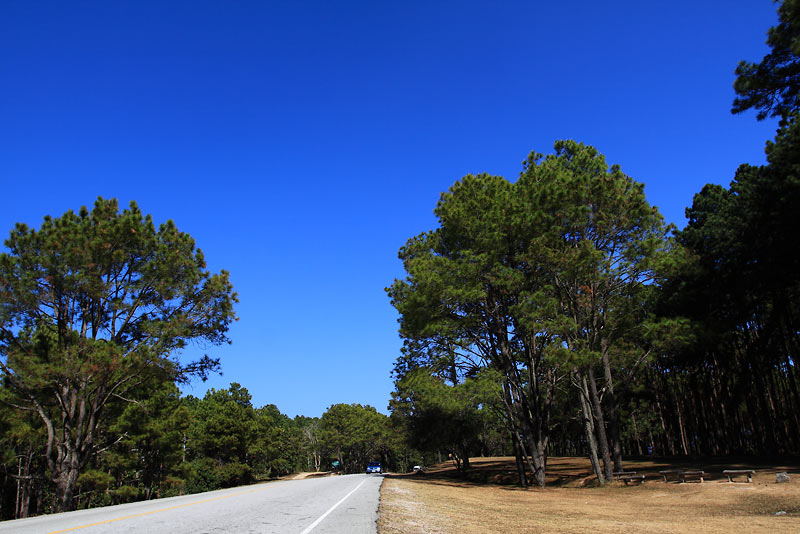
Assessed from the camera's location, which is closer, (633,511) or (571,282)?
(633,511)

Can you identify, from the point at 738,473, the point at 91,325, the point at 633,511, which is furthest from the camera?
the point at 91,325

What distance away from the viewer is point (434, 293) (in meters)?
24.6

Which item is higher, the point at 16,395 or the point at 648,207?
the point at 648,207

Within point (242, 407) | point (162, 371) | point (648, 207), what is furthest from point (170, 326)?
point (242, 407)

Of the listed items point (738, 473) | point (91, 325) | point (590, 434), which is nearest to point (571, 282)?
point (590, 434)

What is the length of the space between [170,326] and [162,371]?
89.3 inches

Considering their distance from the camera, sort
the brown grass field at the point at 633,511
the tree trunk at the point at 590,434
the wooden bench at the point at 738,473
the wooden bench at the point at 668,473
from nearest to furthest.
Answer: the brown grass field at the point at 633,511 < the wooden bench at the point at 738,473 < the wooden bench at the point at 668,473 < the tree trunk at the point at 590,434

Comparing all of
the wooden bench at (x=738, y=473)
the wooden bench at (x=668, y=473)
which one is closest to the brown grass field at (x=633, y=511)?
the wooden bench at (x=738, y=473)

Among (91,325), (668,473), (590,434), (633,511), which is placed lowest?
(668,473)

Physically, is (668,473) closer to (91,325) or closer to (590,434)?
(590,434)

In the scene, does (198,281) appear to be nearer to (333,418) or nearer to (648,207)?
(648,207)

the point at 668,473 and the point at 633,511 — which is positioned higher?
the point at 633,511

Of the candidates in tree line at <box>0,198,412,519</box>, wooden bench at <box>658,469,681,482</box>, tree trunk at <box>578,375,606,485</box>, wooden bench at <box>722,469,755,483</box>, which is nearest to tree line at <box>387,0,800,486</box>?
tree trunk at <box>578,375,606,485</box>

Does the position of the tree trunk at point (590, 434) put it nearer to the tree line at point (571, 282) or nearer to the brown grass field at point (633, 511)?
the tree line at point (571, 282)
